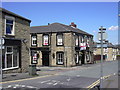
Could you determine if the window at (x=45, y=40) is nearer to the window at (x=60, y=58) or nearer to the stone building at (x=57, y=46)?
the stone building at (x=57, y=46)

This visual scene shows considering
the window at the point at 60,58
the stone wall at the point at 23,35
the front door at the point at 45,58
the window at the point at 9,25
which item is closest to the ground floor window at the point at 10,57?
the stone wall at the point at 23,35

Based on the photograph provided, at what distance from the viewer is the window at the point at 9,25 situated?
53.6 feet

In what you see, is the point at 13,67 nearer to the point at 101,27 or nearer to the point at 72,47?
the point at 101,27

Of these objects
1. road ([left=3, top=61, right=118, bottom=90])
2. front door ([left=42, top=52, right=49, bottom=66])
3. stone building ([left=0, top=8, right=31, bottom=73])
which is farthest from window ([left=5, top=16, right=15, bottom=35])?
front door ([left=42, top=52, right=49, bottom=66])

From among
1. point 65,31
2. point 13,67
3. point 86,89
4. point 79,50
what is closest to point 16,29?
point 13,67

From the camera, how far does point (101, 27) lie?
8.46 metres

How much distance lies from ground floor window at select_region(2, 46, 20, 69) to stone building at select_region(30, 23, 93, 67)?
1041 cm

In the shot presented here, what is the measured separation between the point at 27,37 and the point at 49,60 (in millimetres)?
10925

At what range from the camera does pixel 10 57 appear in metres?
16.7

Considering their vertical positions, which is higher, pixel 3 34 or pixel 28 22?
pixel 28 22

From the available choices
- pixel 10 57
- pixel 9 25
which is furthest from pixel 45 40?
pixel 10 57

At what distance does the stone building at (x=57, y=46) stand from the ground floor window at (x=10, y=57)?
10409 mm

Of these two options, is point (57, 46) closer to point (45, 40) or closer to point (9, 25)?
point (45, 40)

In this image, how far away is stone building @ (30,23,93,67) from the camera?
28.2 meters
